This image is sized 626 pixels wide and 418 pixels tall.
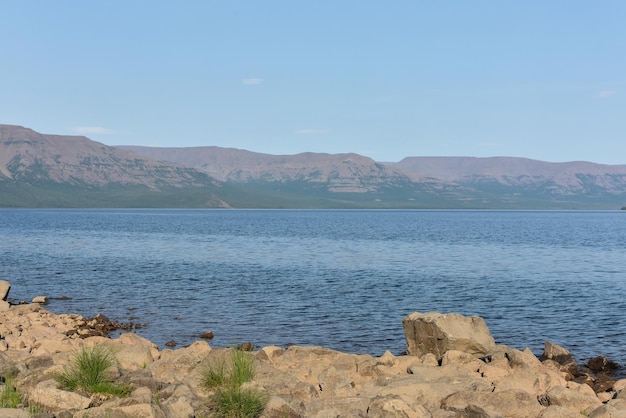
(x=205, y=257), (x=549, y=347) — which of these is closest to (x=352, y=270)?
(x=205, y=257)

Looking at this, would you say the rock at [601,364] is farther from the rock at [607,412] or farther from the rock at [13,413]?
the rock at [13,413]

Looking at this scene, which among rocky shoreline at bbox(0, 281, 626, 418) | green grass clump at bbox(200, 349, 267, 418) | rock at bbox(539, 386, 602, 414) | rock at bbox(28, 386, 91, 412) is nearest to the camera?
rock at bbox(28, 386, 91, 412)

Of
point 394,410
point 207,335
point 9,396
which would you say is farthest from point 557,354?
point 9,396

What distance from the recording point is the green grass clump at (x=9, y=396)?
51.0ft

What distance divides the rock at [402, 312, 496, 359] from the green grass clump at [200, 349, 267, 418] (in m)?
9.45

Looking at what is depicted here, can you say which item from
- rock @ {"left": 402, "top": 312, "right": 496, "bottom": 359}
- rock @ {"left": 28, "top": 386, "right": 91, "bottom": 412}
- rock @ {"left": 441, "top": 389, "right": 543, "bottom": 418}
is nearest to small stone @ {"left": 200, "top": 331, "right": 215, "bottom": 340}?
rock @ {"left": 402, "top": 312, "right": 496, "bottom": 359}

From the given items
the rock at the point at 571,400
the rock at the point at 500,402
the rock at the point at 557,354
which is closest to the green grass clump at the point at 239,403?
the rock at the point at 500,402

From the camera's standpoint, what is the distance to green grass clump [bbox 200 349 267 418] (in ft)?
52.5

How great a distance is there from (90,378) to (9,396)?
2160mm

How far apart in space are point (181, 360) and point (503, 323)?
23.8m

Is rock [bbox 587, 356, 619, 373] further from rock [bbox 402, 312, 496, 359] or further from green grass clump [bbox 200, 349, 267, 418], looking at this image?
green grass clump [bbox 200, 349, 267, 418]

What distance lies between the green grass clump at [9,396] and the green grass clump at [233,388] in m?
4.43

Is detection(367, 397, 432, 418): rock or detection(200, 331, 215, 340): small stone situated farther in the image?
detection(200, 331, 215, 340): small stone

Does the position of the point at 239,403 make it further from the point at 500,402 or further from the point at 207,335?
the point at 207,335
